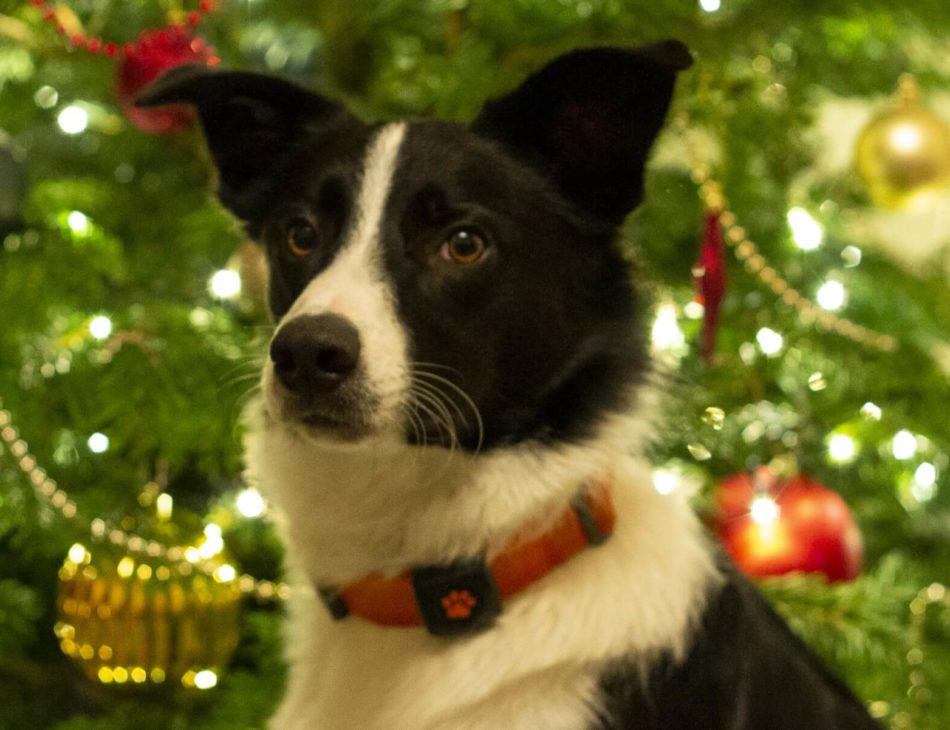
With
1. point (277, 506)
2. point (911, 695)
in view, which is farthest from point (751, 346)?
point (277, 506)

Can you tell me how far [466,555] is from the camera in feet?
3.60

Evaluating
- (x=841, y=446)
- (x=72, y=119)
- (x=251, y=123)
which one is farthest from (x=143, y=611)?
(x=841, y=446)

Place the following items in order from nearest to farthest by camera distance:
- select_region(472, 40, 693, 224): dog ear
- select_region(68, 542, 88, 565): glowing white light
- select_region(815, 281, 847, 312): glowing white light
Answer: select_region(472, 40, 693, 224): dog ear < select_region(68, 542, 88, 565): glowing white light < select_region(815, 281, 847, 312): glowing white light

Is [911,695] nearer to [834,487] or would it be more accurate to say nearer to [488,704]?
[834,487]

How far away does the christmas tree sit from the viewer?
58.7 inches

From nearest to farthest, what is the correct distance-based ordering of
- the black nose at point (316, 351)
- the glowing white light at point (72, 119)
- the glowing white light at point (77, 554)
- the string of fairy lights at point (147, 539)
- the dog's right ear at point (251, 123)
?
the black nose at point (316, 351) < the dog's right ear at point (251, 123) < the string of fairy lights at point (147, 539) < the glowing white light at point (77, 554) < the glowing white light at point (72, 119)

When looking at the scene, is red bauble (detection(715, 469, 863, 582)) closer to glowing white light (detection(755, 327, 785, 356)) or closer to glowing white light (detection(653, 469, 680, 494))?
glowing white light (detection(653, 469, 680, 494))

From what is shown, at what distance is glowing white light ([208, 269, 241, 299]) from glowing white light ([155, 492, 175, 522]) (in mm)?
360

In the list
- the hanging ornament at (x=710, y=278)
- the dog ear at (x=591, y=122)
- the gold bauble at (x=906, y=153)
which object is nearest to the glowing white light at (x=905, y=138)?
the gold bauble at (x=906, y=153)

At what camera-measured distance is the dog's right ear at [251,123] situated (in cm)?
125

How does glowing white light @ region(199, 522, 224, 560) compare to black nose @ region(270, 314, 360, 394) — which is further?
glowing white light @ region(199, 522, 224, 560)

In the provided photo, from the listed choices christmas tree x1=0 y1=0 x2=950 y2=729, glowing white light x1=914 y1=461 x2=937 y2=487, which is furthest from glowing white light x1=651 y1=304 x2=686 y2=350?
glowing white light x1=914 y1=461 x2=937 y2=487

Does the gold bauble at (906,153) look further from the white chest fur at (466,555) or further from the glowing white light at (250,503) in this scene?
the glowing white light at (250,503)

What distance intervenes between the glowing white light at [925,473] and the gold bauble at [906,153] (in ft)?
1.74
